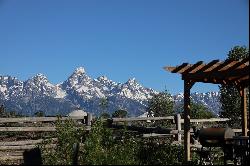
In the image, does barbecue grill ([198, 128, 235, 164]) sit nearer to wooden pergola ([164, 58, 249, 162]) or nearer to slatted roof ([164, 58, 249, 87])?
wooden pergola ([164, 58, 249, 162])

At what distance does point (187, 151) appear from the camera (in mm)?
14109

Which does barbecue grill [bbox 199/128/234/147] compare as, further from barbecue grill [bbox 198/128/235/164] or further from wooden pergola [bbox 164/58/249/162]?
wooden pergola [bbox 164/58/249/162]

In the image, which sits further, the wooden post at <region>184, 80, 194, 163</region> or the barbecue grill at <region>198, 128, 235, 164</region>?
the wooden post at <region>184, 80, 194, 163</region>

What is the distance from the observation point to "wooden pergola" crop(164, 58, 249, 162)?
13125mm

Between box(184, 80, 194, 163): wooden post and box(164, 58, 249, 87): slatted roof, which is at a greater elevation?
box(164, 58, 249, 87): slatted roof

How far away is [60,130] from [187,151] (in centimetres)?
403

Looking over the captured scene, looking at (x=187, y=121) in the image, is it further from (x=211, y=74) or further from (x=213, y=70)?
(x=213, y=70)

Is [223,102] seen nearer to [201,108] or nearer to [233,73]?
[201,108]

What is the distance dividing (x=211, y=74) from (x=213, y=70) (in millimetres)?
185

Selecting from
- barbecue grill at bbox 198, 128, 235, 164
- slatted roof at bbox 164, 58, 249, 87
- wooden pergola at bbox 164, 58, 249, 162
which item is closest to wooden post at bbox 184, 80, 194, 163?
wooden pergola at bbox 164, 58, 249, 162

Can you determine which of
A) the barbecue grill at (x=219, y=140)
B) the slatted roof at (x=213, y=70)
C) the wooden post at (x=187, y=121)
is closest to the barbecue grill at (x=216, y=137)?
the barbecue grill at (x=219, y=140)

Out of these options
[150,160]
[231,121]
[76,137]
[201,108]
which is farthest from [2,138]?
[201,108]

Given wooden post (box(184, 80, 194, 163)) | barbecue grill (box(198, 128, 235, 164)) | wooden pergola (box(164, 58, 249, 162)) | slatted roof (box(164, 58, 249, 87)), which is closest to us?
barbecue grill (box(198, 128, 235, 164))

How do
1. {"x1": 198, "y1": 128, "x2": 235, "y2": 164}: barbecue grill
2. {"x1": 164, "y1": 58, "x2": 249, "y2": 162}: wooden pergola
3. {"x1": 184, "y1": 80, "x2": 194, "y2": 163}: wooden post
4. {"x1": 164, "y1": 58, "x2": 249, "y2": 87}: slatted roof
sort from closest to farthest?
{"x1": 198, "y1": 128, "x2": 235, "y2": 164}: barbecue grill < {"x1": 164, "y1": 58, "x2": 249, "y2": 87}: slatted roof < {"x1": 164, "y1": 58, "x2": 249, "y2": 162}: wooden pergola < {"x1": 184, "y1": 80, "x2": 194, "y2": 163}: wooden post
